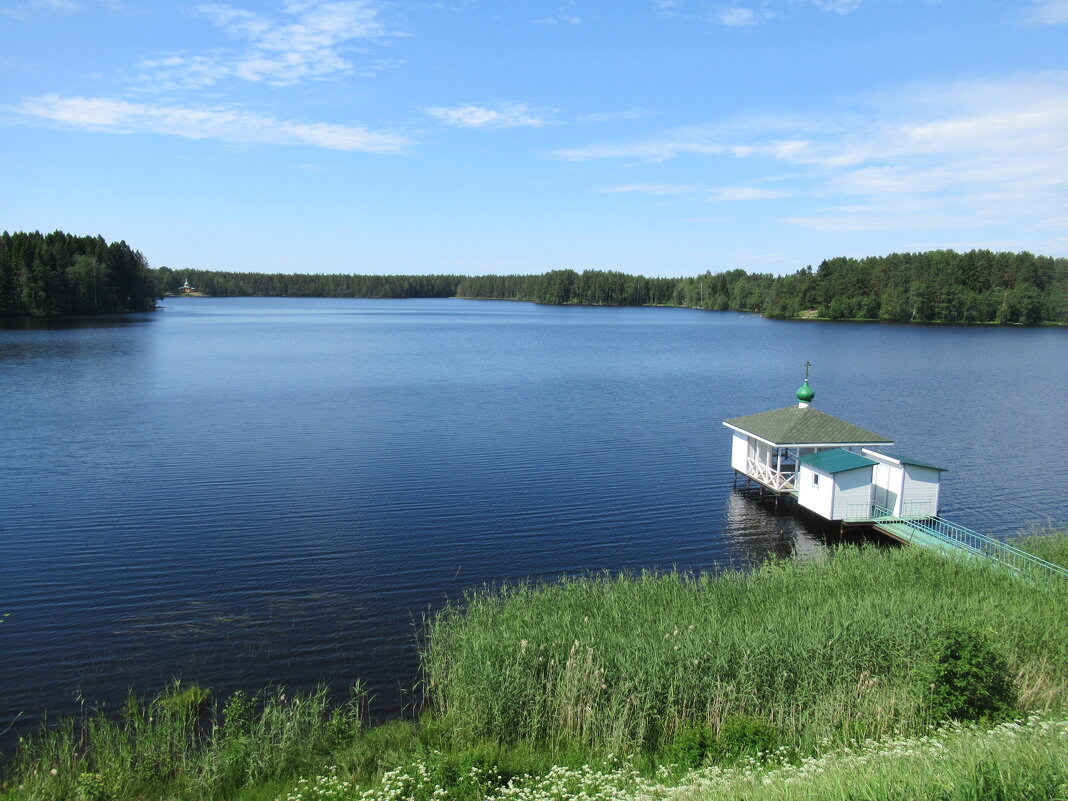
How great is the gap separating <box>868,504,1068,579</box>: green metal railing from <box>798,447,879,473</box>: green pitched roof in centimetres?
142

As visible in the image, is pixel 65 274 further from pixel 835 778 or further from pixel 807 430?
pixel 835 778

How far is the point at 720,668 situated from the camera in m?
11.6

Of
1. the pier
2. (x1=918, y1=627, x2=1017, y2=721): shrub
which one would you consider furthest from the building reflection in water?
(x1=918, y1=627, x2=1017, y2=721): shrub

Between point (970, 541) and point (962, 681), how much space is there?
13.5 meters

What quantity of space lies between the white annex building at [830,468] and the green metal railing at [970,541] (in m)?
0.19

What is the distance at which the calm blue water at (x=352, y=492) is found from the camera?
15.7 metres

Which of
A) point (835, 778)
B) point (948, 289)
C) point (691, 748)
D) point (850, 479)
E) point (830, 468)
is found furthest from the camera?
point (948, 289)

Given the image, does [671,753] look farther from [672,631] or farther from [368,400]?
[368,400]

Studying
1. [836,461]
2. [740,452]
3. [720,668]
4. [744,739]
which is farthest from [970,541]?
[744,739]

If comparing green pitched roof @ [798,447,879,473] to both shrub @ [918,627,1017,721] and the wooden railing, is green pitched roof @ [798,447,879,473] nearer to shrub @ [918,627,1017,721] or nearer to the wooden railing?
the wooden railing

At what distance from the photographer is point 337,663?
14.8 m

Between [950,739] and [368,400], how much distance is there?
39741 millimetres

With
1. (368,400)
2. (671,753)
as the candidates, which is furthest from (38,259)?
(671,753)

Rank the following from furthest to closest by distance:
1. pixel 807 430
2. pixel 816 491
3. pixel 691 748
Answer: pixel 807 430 → pixel 816 491 → pixel 691 748
